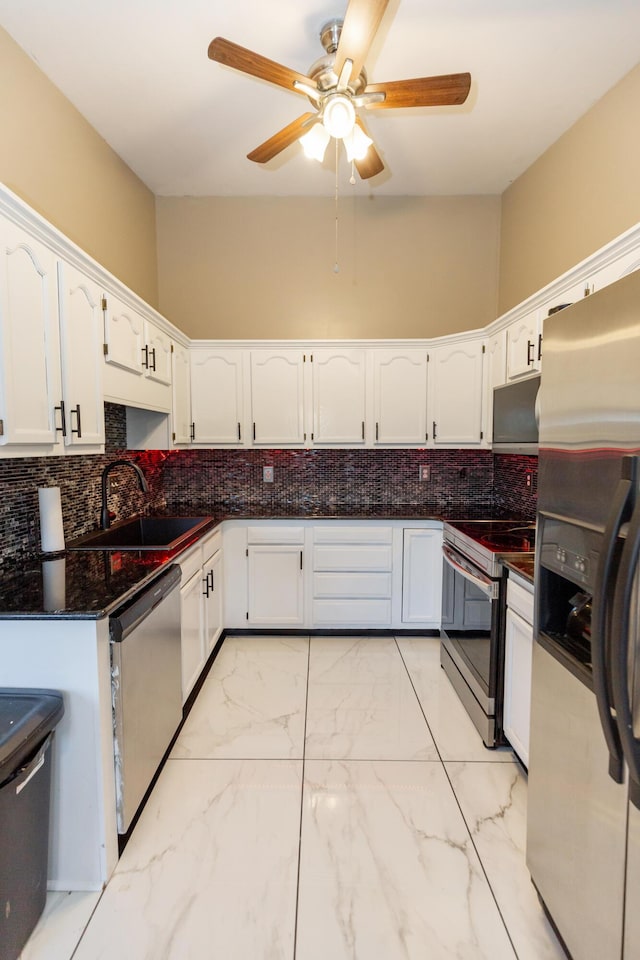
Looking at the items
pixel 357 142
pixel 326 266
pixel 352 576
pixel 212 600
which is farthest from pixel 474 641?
pixel 326 266

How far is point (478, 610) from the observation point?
2.10 m

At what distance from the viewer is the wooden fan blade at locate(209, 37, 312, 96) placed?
1.47 meters

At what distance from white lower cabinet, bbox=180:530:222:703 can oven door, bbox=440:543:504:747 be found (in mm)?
1412

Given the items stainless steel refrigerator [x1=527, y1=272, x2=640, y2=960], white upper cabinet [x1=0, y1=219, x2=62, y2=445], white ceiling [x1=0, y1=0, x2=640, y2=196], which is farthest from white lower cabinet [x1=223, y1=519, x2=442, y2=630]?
white ceiling [x1=0, y1=0, x2=640, y2=196]

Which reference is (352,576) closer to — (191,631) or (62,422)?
(191,631)

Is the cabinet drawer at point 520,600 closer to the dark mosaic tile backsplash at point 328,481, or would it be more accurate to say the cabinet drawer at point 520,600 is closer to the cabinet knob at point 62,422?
the dark mosaic tile backsplash at point 328,481

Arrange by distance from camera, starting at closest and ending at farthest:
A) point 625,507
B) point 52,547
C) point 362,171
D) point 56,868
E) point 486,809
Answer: point 625,507 → point 56,868 → point 486,809 → point 52,547 → point 362,171

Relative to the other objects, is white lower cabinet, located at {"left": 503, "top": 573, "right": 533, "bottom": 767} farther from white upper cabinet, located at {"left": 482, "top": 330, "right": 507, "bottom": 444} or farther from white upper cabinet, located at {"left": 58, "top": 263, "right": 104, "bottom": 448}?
white upper cabinet, located at {"left": 58, "top": 263, "right": 104, "bottom": 448}

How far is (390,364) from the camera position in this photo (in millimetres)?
3092

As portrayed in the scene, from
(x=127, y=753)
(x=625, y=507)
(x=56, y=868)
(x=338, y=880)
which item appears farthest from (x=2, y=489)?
(x=625, y=507)

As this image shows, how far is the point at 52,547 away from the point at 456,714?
211cm

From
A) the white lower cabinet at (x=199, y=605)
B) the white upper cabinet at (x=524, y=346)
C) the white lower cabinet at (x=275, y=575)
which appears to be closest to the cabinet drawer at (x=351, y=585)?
the white lower cabinet at (x=275, y=575)

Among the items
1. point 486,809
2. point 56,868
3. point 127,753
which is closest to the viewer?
point 56,868

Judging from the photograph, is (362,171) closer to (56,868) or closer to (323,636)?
(323,636)
